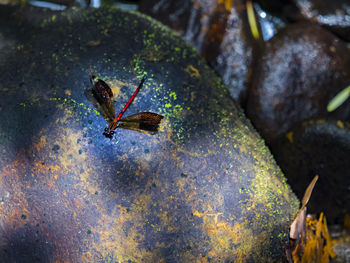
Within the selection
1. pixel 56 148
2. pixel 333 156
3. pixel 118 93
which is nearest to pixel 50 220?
pixel 56 148

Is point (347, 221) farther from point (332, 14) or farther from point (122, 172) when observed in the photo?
point (122, 172)

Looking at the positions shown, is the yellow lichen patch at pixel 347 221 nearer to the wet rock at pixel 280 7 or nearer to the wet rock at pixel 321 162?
the wet rock at pixel 321 162

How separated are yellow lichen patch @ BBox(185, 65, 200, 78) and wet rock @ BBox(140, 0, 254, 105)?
1.37ft

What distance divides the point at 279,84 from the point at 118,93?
1.13 meters

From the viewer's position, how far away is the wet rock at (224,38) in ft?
6.75

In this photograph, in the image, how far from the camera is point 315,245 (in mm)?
1752

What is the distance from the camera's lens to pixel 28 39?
5.38ft

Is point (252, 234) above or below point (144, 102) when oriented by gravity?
below

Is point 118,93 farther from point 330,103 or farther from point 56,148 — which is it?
point 330,103

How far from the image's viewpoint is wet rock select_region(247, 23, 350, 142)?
2.06 meters

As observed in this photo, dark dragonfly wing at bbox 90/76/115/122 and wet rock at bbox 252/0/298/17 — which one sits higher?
wet rock at bbox 252/0/298/17

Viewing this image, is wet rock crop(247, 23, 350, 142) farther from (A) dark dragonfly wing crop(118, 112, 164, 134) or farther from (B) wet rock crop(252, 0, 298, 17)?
(A) dark dragonfly wing crop(118, 112, 164, 134)

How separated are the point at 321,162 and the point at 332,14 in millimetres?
1013

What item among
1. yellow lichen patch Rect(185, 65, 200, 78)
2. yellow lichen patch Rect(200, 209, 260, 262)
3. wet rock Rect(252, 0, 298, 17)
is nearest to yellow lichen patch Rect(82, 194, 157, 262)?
yellow lichen patch Rect(200, 209, 260, 262)
